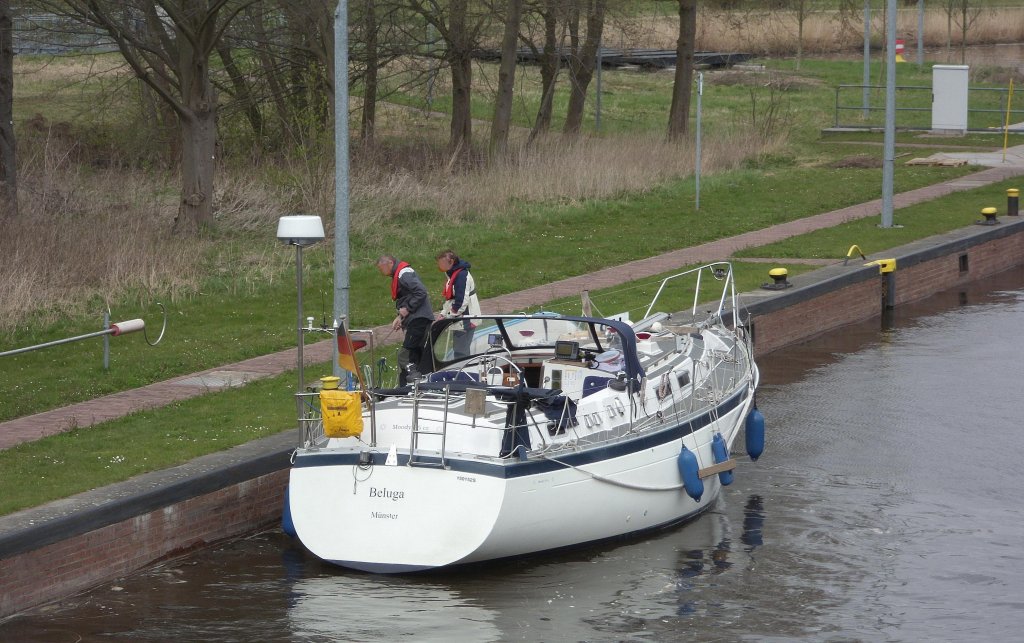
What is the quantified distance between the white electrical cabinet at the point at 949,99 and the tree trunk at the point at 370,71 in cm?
1507

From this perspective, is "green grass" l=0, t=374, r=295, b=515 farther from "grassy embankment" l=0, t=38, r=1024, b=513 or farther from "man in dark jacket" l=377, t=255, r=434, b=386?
"man in dark jacket" l=377, t=255, r=434, b=386

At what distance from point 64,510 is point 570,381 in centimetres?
429

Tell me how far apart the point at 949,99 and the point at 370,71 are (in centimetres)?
1610

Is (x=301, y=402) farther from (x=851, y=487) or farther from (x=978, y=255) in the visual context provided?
(x=978, y=255)

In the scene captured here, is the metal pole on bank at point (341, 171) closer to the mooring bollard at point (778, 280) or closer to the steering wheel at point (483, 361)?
the steering wheel at point (483, 361)

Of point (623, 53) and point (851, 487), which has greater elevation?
point (623, 53)

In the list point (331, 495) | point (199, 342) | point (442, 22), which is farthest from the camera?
point (442, 22)

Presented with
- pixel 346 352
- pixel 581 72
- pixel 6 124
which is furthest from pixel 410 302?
pixel 581 72

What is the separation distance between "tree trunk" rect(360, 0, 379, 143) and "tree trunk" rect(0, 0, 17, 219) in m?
10.6

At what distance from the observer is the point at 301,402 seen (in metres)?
11.0

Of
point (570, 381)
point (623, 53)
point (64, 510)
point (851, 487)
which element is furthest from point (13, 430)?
point (623, 53)

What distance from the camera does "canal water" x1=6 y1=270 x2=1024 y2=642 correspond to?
9.80 meters

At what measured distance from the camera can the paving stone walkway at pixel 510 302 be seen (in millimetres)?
13281

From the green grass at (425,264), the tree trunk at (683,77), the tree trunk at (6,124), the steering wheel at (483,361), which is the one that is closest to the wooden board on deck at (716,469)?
the steering wheel at (483,361)
